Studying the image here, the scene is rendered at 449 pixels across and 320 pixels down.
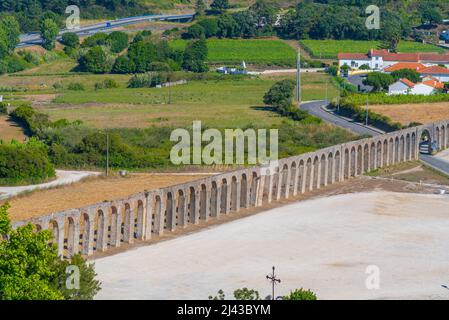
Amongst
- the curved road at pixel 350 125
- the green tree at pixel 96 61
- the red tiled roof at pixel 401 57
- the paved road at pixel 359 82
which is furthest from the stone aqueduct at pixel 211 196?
the green tree at pixel 96 61

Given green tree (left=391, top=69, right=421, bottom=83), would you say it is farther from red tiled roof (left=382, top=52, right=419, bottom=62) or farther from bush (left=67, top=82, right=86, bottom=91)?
bush (left=67, top=82, right=86, bottom=91)

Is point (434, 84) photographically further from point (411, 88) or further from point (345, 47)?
point (345, 47)

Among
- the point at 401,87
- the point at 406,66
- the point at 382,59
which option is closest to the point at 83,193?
the point at 401,87

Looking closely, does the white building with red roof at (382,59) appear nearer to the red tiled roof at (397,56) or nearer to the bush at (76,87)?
the red tiled roof at (397,56)

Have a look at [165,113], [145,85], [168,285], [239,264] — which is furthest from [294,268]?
[145,85]

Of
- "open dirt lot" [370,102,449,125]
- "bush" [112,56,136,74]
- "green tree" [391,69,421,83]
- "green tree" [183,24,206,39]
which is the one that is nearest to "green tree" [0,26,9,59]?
"bush" [112,56,136,74]

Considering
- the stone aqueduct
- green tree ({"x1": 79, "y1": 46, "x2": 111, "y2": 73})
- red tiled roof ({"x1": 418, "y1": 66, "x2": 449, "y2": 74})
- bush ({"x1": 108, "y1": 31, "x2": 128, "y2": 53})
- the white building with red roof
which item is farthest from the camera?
bush ({"x1": 108, "y1": 31, "x2": 128, "y2": 53})
